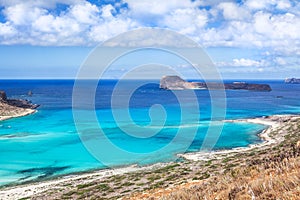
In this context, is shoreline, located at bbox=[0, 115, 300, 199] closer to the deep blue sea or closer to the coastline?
the coastline

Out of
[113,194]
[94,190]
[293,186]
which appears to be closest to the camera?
[293,186]

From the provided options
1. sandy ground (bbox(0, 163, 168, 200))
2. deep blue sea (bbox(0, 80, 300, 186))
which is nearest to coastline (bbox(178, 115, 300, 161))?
deep blue sea (bbox(0, 80, 300, 186))

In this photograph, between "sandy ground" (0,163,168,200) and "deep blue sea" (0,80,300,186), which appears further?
"deep blue sea" (0,80,300,186)

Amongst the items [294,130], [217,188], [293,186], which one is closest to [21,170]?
[217,188]

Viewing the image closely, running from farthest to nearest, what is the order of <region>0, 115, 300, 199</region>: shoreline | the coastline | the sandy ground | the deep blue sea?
the coastline, the deep blue sea, <region>0, 115, 300, 199</region>: shoreline, the sandy ground

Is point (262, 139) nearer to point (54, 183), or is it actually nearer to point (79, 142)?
point (79, 142)

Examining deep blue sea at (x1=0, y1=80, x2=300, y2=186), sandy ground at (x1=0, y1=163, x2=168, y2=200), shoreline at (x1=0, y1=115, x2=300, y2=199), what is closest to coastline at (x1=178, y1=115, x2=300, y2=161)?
shoreline at (x1=0, y1=115, x2=300, y2=199)

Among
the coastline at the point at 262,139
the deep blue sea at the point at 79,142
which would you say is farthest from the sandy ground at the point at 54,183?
the coastline at the point at 262,139

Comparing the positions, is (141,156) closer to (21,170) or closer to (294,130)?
(21,170)

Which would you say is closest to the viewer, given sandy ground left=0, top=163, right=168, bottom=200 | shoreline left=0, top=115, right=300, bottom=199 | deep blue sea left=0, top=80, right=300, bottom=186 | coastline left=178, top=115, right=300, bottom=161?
sandy ground left=0, top=163, right=168, bottom=200

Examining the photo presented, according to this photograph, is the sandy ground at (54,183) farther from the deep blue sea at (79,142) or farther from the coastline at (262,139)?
the coastline at (262,139)

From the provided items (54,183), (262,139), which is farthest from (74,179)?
(262,139)
